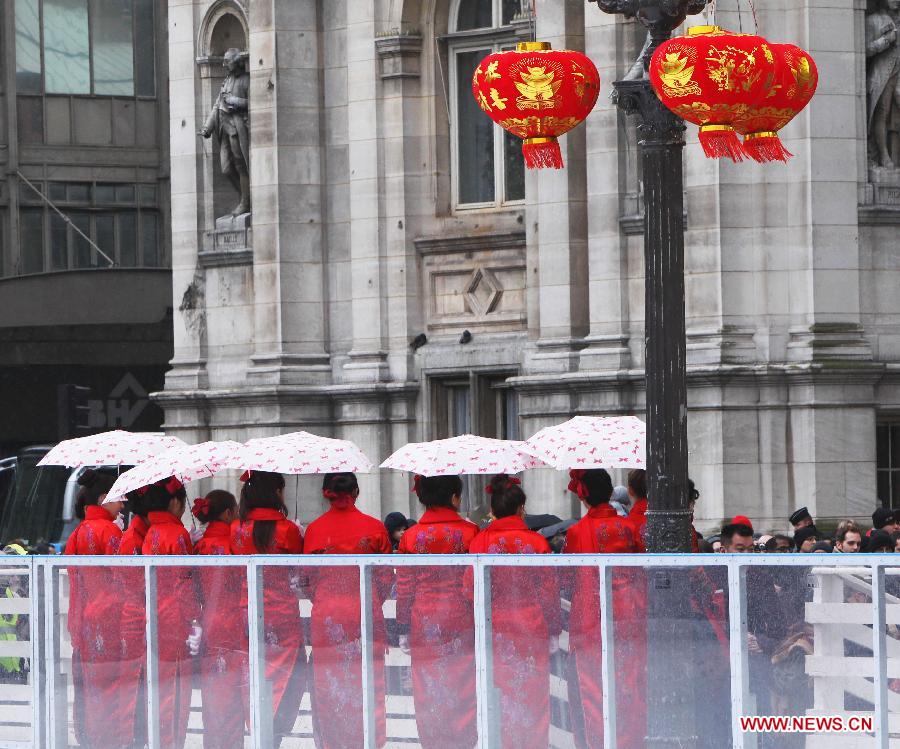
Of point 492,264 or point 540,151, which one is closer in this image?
point 540,151

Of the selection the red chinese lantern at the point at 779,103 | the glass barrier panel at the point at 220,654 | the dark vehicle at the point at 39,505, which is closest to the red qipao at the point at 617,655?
the glass barrier panel at the point at 220,654

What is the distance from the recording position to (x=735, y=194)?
23.1 metres

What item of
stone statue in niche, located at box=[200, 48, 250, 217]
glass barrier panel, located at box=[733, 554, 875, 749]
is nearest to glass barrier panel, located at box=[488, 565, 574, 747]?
glass barrier panel, located at box=[733, 554, 875, 749]

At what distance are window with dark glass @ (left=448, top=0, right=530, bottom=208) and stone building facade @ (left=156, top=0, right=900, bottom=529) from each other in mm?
29

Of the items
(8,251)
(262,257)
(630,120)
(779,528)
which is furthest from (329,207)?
(8,251)

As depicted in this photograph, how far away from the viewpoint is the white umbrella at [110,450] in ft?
59.1

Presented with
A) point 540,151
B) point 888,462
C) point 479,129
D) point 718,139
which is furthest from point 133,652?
point 479,129

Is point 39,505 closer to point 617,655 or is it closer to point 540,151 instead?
point 540,151

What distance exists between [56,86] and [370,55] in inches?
784

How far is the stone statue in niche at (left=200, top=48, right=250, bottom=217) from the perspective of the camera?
27.9m

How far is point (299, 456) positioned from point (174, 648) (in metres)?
2.65

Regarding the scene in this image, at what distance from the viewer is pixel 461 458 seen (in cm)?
1520

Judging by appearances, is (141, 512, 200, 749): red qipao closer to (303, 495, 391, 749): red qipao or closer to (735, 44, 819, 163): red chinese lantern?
(303, 495, 391, 749): red qipao

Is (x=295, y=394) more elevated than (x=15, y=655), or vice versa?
(x=295, y=394)
